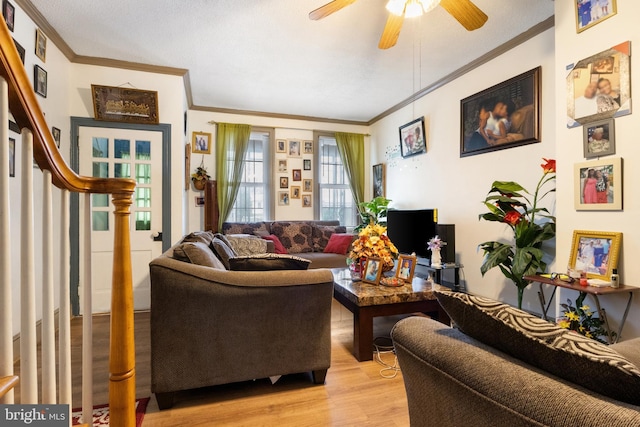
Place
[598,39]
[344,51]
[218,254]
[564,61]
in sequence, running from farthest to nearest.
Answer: [344,51] → [218,254] → [564,61] → [598,39]

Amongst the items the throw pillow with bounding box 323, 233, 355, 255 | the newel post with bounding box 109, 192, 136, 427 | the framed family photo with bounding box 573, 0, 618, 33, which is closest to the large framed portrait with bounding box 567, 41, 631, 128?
the framed family photo with bounding box 573, 0, 618, 33

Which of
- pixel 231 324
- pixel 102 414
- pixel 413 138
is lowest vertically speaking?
pixel 102 414

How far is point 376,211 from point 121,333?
410cm

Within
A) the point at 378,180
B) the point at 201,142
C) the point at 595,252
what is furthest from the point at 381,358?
the point at 201,142

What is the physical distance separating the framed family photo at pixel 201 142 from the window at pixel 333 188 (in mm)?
1866

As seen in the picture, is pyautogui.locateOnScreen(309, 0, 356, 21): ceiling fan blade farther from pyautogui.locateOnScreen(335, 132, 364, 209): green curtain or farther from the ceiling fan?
pyautogui.locateOnScreen(335, 132, 364, 209): green curtain

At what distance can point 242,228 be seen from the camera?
15.0 feet

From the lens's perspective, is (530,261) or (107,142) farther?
(107,142)

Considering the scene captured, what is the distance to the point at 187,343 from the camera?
5.46ft

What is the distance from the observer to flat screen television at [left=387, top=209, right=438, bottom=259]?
3652mm

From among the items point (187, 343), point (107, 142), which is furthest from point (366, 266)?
point (107, 142)

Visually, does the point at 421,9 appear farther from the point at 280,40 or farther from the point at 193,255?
the point at 193,255

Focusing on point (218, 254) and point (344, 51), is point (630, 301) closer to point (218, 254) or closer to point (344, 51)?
point (218, 254)

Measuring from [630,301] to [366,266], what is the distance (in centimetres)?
170
